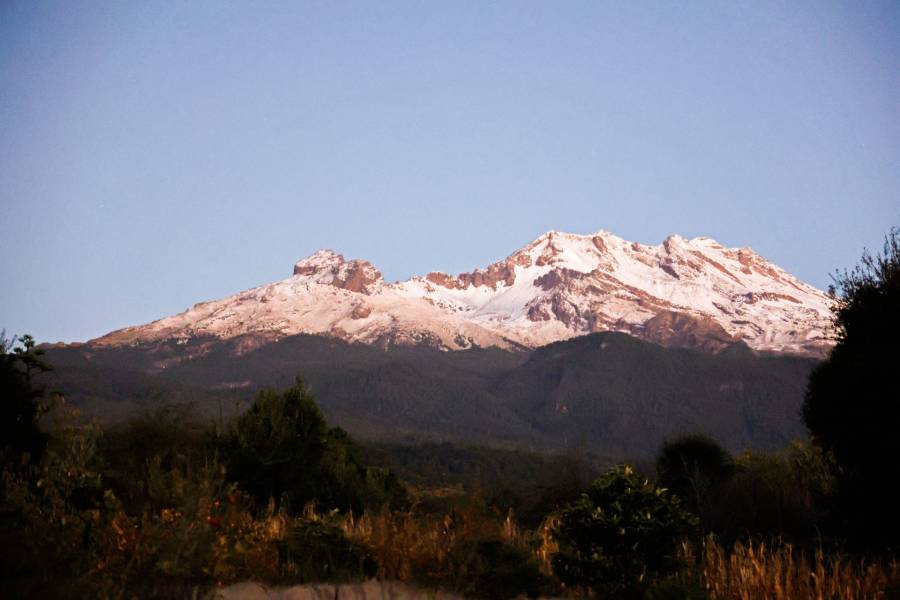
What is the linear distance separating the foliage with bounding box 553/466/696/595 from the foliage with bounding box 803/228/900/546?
3.90 metres

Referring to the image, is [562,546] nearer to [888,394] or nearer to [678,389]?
[888,394]

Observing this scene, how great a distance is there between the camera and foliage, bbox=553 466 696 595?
12.6 meters

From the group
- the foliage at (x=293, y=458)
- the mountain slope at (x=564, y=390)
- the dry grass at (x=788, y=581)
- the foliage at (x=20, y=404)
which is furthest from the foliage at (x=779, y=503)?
the mountain slope at (x=564, y=390)

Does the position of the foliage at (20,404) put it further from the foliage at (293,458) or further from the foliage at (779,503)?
the foliage at (779,503)

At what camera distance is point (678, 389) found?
171250 mm

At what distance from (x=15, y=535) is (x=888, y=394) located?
41.9 ft

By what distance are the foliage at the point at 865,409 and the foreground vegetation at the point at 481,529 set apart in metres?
0.03

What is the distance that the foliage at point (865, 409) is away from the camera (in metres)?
15.1

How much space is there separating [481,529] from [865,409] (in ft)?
22.0

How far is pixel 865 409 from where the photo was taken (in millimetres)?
15523

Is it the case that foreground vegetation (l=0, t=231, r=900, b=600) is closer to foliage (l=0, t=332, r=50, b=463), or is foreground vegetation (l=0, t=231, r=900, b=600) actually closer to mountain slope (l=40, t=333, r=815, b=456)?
foliage (l=0, t=332, r=50, b=463)

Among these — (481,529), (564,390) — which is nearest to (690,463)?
(481,529)

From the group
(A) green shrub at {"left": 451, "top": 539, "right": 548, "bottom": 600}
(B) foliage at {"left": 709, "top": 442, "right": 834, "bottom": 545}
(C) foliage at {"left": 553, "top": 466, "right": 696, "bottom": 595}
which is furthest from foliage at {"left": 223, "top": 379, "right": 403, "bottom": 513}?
(B) foliage at {"left": 709, "top": 442, "right": 834, "bottom": 545}

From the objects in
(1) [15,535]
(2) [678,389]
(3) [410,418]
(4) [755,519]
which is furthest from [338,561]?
(2) [678,389]
